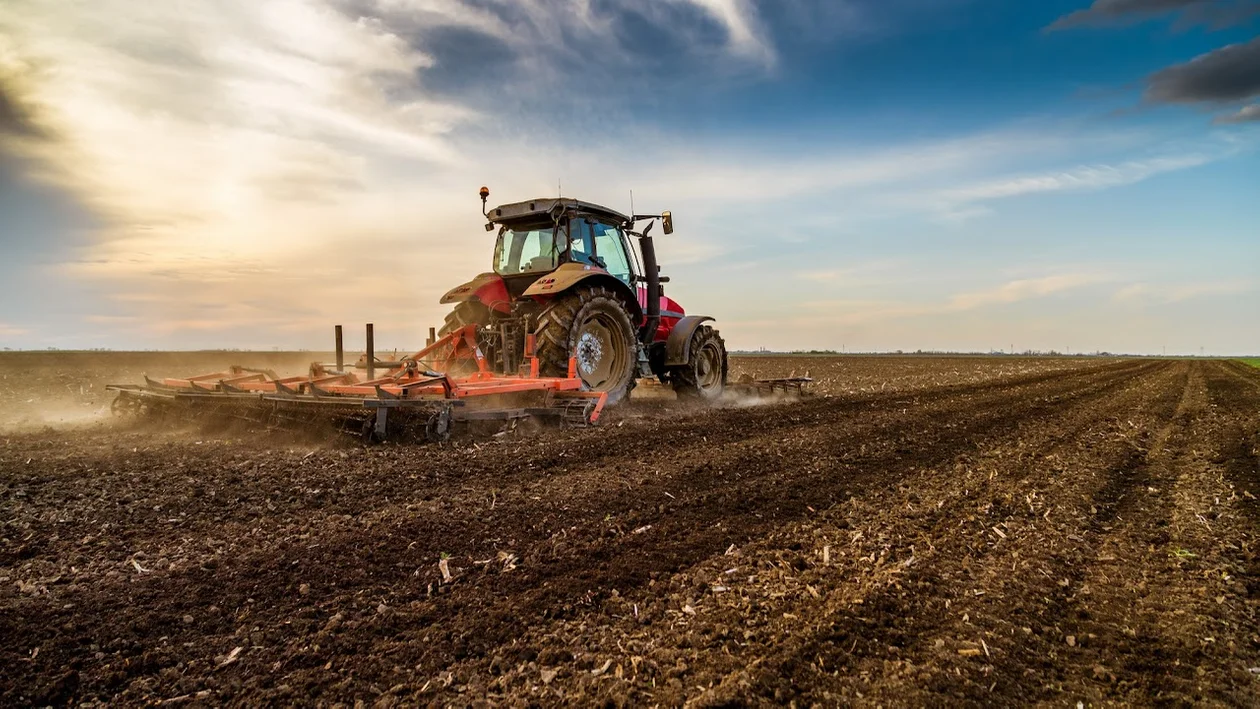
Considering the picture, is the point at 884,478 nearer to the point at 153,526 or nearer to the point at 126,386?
the point at 153,526

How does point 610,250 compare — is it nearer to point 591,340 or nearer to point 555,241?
point 555,241

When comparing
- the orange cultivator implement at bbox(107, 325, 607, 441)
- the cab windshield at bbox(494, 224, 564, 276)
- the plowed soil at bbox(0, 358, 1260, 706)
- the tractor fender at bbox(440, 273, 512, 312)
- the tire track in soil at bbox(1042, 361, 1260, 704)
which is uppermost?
the cab windshield at bbox(494, 224, 564, 276)

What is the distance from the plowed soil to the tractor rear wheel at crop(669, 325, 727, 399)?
4.23 m

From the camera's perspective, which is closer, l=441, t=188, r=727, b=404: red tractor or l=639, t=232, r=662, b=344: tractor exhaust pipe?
l=441, t=188, r=727, b=404: red tractor

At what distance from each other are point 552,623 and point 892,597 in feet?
4.91

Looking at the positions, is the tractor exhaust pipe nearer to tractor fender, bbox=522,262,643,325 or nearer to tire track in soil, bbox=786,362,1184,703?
tractor fender, bbox=522,262,643,325

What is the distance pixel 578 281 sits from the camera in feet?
25.7

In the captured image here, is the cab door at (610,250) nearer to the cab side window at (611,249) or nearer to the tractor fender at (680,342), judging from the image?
the cab side window at (611,249)

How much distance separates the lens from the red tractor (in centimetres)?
789

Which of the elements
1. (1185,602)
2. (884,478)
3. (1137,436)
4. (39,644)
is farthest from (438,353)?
(1137,436)

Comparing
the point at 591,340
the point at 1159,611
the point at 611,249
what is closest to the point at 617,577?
the point at 1159,611

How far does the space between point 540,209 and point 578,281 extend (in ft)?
4.76

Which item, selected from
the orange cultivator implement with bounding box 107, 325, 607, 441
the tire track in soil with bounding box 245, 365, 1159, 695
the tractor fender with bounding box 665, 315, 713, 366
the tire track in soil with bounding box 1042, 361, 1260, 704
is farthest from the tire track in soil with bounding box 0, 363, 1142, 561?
→ the tire track in soil with bounding box 1042, 361, 1260, 704

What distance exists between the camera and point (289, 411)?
6766 mm
